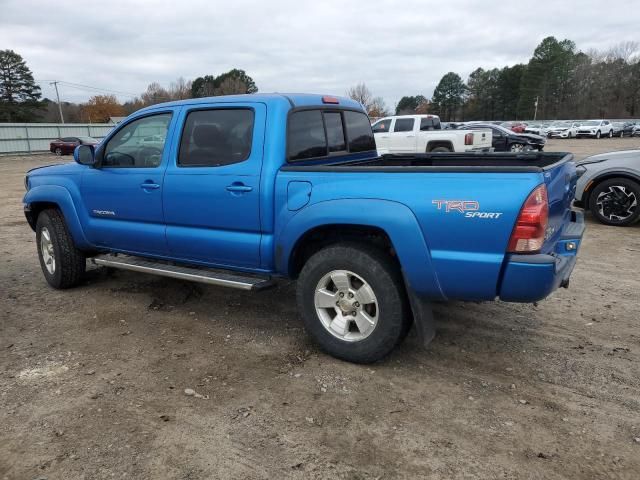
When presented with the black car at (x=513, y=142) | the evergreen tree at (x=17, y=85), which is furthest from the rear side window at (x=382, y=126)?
the evergreen tree at (x=17, y=85)

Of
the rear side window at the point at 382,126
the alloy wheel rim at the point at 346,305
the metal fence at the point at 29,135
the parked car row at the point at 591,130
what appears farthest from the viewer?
the parked car row at the point at 591,130

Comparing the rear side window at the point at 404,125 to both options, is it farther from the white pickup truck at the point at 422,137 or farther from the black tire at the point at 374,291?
the black tire at the point at 374,291

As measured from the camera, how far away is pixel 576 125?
44344mm

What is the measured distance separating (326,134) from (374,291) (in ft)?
5.57

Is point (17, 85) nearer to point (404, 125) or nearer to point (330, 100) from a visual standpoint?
point (404, 125)

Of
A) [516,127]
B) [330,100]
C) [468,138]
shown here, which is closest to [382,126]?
[468,138]

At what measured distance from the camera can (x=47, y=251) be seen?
18.4 ft

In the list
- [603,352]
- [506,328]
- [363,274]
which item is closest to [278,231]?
[363,274]

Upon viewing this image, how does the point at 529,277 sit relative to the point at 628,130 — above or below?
above

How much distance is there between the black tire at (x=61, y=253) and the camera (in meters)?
5.31

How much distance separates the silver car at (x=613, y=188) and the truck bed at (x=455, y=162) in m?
4.35

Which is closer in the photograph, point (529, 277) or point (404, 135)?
point (529, 277)

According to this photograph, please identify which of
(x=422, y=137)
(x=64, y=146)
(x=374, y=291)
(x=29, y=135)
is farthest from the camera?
(x=29, y=135)

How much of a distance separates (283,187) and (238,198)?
1.33 ft
